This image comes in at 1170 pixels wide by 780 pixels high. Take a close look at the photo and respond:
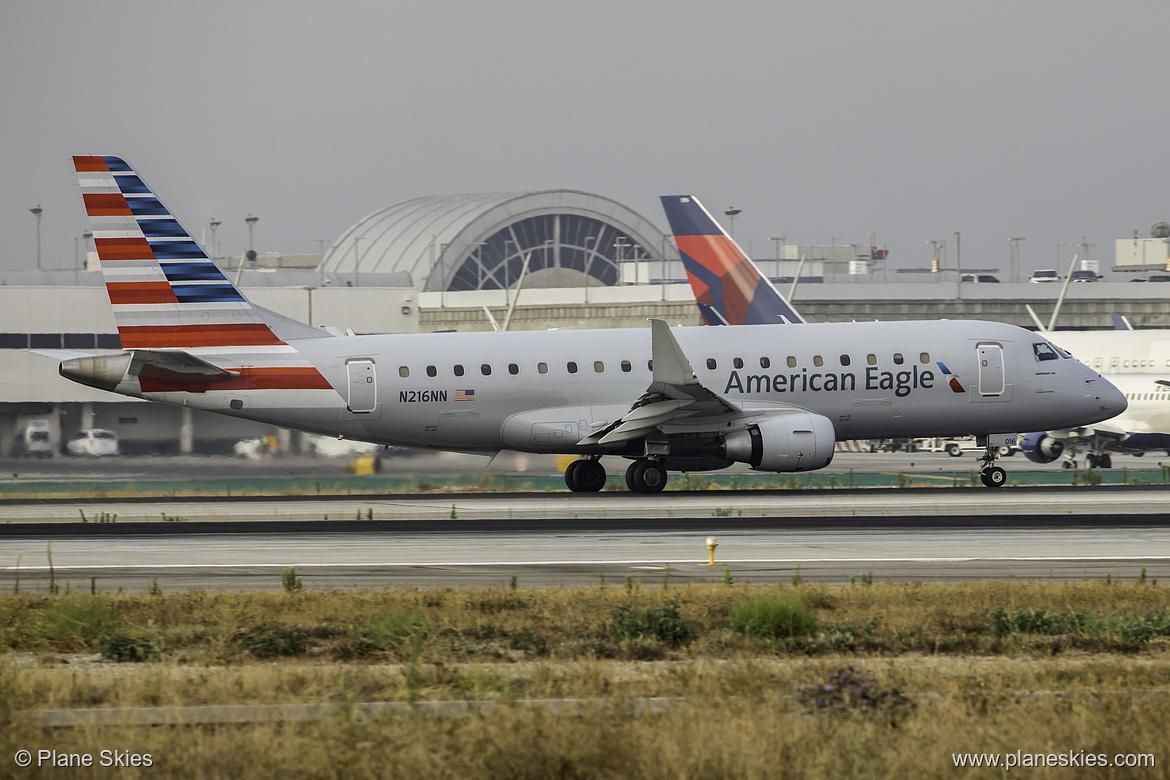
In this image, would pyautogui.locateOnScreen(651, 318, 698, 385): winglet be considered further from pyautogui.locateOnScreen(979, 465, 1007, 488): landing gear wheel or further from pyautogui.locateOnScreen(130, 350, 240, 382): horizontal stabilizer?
pyautogui.locateOnScreen(130, 350, 240, 382): horizontal stabilizer

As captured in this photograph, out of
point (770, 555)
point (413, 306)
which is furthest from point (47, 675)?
point (413, 306)

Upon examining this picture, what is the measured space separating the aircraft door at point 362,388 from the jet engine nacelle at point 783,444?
29.0 ft

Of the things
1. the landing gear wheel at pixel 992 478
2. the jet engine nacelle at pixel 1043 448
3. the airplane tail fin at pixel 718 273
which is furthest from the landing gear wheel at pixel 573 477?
the jet engine nacelle at pixel 1043 448

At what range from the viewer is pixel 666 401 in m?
31.4

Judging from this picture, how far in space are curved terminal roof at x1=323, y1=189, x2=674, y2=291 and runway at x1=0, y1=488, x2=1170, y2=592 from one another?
64213mm

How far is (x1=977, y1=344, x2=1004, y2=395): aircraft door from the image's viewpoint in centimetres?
3388

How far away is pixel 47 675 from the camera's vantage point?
37.7 feet

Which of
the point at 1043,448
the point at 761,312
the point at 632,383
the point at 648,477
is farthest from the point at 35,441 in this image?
the point at 1043,448

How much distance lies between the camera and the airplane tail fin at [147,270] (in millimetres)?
30859

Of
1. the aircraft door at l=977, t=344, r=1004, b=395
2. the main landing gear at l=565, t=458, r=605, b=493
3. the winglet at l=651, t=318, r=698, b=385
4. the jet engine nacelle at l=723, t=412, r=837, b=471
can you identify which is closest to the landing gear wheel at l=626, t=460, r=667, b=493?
the main landing gear at l=565, t=458, r=605, b=493

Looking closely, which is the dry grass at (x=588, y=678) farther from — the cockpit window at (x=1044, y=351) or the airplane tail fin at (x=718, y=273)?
the airplane tail fin at (x=718, y=273)

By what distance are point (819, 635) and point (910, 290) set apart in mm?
65638

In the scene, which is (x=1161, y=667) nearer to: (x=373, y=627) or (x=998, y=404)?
(x=373, y=627)

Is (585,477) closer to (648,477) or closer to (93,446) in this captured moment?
(648,477)
